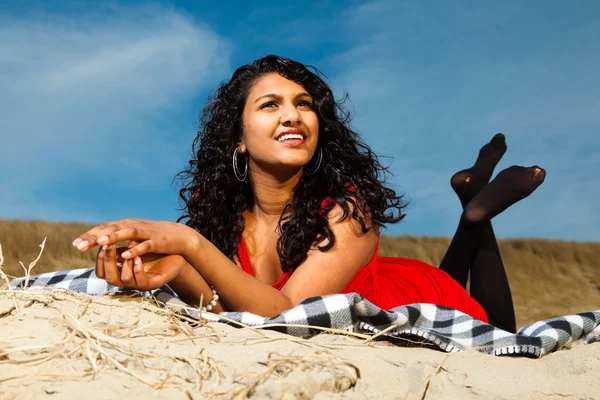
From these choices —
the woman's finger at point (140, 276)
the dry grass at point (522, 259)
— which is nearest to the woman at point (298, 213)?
the woman's finger at point (140, 276)

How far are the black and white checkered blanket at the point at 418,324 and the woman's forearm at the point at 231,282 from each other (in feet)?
0.44

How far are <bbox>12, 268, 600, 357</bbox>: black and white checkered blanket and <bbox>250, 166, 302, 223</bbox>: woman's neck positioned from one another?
2.38ft

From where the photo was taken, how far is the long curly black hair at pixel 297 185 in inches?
87.1

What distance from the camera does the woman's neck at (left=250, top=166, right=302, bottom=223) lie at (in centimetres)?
235

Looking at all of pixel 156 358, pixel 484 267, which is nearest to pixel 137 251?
pixel 156 358

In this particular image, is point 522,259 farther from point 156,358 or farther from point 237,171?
point 156,358

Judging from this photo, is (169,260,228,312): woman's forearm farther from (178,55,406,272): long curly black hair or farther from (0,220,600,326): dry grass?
(0,220,600,326): dry grass

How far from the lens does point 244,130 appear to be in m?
2.36

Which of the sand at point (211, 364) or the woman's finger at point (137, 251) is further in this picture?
the woman's finger at point (137, 251)

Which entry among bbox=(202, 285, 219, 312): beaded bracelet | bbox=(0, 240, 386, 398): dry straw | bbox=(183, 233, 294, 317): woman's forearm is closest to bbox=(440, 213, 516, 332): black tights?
bbox=(183, 233, 294, 317): woman's forearm

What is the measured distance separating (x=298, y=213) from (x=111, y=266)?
87cm

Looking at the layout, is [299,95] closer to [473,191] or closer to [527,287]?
[473,191]

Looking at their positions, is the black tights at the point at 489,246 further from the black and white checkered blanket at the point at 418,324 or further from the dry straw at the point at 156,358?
the dry straw at the point at 156,358

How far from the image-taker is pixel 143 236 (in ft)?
5.10
